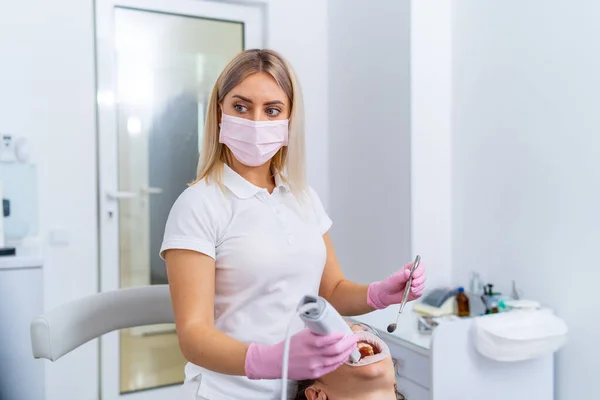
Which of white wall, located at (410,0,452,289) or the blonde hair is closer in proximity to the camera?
the blonde hair

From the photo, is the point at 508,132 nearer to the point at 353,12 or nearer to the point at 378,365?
the point at 353,12

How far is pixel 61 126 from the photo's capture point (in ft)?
7.27

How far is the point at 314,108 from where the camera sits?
2.72 m

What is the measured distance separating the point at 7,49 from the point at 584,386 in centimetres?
237

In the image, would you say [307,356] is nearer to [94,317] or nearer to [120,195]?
[94,317]

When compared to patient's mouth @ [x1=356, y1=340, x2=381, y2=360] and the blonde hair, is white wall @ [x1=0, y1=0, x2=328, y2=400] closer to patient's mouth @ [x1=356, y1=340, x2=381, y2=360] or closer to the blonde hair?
the blonde hair

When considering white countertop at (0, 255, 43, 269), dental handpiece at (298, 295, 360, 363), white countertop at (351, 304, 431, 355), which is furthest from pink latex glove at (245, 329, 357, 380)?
white countertop at (0, 255, 43, 269)

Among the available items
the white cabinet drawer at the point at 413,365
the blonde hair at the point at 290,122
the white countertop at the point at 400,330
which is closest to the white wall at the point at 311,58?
the white countertop at the point at 400,330

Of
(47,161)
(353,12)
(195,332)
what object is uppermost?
(353,12)

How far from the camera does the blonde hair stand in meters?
1.10

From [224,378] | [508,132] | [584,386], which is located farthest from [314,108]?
[224,378]

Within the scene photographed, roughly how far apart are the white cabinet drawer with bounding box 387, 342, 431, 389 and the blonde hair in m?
0.75

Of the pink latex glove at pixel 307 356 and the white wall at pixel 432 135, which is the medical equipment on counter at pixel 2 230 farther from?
the white wall at pixel 432 135

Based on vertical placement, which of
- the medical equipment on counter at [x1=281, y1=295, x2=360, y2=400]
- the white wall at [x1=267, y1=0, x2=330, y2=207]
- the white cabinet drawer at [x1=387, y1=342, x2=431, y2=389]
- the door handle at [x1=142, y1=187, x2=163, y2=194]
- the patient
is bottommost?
the white cabinet drawer at [x1=387, y1=342, x2=431, y2=389]
